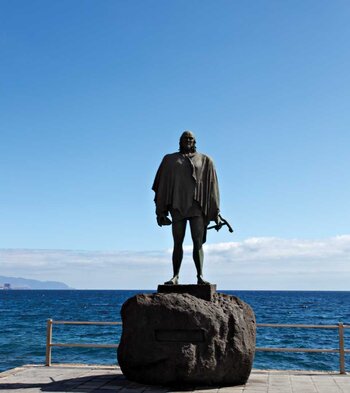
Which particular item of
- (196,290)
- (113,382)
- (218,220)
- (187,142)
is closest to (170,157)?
(187,142)

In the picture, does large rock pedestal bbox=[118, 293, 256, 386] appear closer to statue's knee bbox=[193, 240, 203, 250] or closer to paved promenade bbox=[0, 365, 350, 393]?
paved promenade bbox=[0, 365, 350, 393]

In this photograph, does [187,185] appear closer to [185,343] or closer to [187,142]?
[187,142]

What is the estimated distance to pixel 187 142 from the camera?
912 centimetres

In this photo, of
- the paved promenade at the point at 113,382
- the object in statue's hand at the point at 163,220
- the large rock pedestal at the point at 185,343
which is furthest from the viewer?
the object in statue's hand at the point at 163,220

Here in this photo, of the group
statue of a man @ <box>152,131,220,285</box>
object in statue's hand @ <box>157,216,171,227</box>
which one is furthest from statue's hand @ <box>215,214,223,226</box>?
object in statue's hand @ <box>157,216,171,227</box>

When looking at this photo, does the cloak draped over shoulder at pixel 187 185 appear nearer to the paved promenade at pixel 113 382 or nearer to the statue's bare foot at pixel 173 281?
the statue's bare foot at pixel 173 281

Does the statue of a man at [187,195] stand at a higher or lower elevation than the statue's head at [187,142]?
lower

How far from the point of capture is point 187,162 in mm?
9047

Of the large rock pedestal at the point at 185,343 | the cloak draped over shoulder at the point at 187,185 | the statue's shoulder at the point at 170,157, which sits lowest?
the large rock pedestal at the point at 185,343

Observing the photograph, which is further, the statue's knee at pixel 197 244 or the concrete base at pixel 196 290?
the statue's knee at pixel 197 244

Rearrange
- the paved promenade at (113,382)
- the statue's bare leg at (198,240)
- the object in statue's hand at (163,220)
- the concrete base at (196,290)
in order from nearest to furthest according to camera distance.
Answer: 1. the paved promenade at (113,382)
2. the concrete base at (196,290)
3. the statue's bare leg at (198,240)
4. the object in statue's hand at (163,220)

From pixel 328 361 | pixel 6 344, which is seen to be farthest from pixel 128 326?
A: pixel 6 344

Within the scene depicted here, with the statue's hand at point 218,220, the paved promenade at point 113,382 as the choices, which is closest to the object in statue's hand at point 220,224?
the statue's hand at point 218,220

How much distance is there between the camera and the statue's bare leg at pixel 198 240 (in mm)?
8789
